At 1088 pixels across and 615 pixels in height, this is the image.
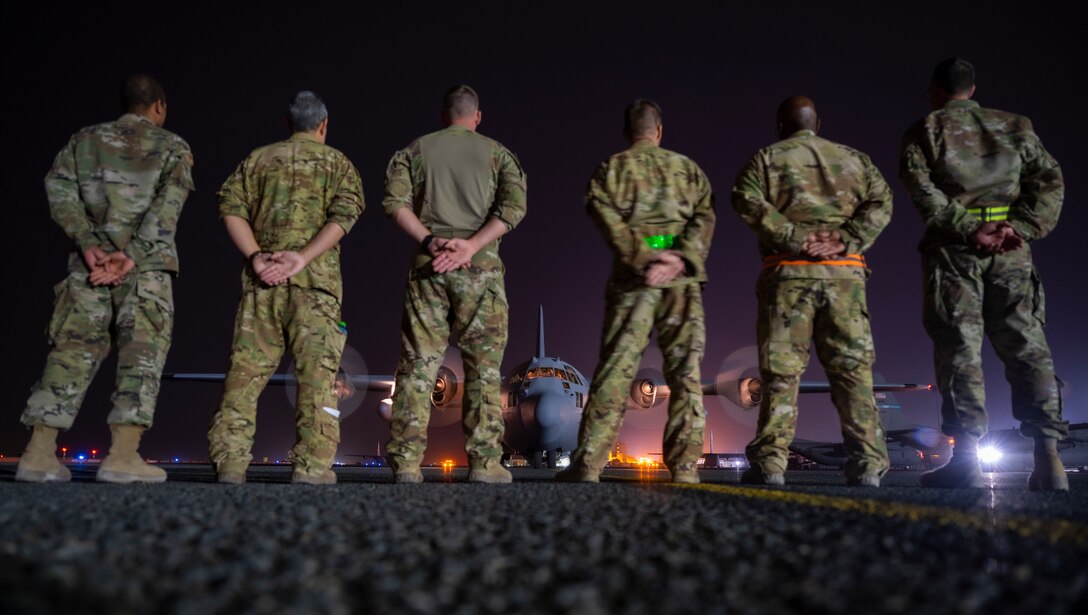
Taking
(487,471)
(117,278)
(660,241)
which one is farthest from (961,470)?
(117,278)

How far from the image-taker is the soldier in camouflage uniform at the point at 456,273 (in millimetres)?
4262

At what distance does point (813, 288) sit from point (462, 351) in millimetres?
2192

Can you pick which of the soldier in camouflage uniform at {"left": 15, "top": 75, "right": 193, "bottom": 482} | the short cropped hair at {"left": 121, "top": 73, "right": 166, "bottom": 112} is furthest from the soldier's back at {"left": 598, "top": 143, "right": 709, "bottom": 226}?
the short cropped hair at {"left": 121, "top": 73, "right": 166, "bottom": 112}

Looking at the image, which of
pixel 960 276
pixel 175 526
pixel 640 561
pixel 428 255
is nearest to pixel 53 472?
pixel 428 255

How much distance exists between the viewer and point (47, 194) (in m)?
3.89

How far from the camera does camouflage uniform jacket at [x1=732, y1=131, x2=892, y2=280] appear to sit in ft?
14.3

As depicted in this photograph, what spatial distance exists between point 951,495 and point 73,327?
4339 millimetres

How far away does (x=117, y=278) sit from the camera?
3809mm

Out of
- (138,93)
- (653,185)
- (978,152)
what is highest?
(138,93)

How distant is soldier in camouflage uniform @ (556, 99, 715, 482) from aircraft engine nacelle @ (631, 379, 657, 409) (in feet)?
36.8

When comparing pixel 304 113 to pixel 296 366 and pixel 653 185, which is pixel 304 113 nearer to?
pixel 296 366

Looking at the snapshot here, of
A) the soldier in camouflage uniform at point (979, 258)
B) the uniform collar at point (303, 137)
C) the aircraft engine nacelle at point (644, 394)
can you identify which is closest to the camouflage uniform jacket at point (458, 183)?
the uniform collar at point (303, 137)

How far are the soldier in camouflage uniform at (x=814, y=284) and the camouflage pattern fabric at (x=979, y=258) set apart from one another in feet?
1.10

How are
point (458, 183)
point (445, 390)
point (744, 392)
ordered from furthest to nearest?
point (445, 390) → point (744, 392) → point (458, 183)
